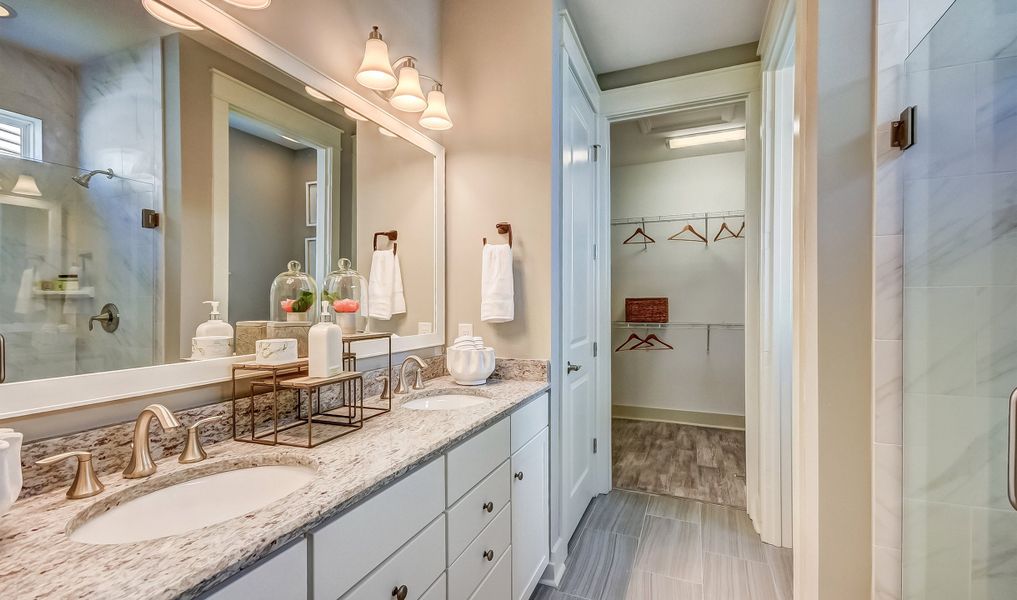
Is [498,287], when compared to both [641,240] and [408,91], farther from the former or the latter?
[641,240]

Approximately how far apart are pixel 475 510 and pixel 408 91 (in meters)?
1.57

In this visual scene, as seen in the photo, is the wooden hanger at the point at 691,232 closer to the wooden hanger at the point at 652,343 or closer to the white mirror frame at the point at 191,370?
the wooden hanger at the point at 652,343

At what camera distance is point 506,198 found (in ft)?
6.68

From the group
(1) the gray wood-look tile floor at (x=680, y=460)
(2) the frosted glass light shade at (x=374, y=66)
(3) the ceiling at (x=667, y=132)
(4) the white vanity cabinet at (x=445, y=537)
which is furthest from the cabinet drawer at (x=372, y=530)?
(3) the ceiling at (x=667, y=132)

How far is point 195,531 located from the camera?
679 millimetres

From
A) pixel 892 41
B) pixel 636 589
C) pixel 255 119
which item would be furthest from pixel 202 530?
pixel 892 41

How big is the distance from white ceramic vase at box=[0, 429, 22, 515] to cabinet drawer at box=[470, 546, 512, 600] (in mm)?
1047

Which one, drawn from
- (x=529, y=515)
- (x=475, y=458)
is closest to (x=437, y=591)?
(x=475, y=458)

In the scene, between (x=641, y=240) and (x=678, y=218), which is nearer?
(x=678, y=218)

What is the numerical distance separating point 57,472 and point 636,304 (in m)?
4.10

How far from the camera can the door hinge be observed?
1173mm

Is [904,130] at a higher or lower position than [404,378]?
higher

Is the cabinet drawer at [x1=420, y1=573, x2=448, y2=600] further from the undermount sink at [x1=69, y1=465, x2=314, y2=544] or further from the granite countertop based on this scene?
the undermount sink at [x1=69, y1=465, x2=314, y2=544]

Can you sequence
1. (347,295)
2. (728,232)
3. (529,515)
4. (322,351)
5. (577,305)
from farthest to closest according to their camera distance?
(728,232) → (577,305) → (529,515) → (347,295) → (322,351)
